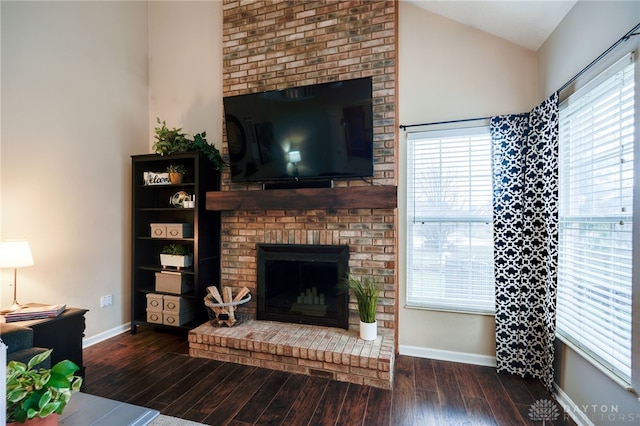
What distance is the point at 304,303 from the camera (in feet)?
9.52

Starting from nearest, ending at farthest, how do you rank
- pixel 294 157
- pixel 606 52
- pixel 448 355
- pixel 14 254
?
1. pixel 606 52
2. pixel 14 254
3. pixel 448 355
4. pixel 294 157

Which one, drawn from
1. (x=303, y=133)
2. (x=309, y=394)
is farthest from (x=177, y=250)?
(x=309, y=394)

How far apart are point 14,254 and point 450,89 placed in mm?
3643

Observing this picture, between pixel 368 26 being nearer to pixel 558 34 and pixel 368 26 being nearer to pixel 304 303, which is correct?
pixel 558 34

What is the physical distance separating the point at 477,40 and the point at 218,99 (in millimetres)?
2633

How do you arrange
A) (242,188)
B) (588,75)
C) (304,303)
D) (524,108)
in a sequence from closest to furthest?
(588,75)
(524,108)
(304,303)
(242,188)

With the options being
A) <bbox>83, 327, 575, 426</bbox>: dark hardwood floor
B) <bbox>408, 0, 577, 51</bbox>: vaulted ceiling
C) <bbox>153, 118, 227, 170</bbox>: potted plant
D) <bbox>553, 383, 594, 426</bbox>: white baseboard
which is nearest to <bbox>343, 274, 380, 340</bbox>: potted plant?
<bbox>83, 327, 575, 426</bbox>: dark hardwood floor

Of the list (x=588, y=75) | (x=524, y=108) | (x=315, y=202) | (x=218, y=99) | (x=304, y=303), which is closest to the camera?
(x=588, y=75)

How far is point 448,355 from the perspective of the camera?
260 cm

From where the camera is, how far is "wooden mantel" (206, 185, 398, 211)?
2457 mm

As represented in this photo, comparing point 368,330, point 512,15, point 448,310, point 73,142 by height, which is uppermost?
point 512,15

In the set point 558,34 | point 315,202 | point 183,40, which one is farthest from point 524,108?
point 183,40

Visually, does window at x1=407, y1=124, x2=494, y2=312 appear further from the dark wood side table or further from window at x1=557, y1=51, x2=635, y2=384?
the dark wood side table

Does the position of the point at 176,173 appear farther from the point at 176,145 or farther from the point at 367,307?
the point at 367,307
